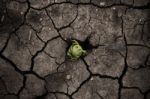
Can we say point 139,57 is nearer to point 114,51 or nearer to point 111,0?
point 114,51

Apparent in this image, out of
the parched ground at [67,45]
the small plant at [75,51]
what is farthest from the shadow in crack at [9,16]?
the small plant at [75,51]

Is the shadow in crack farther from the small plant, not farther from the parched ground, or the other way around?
the small plant

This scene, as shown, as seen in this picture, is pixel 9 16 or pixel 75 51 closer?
pixel 75 51

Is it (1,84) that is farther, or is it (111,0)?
(111,0)

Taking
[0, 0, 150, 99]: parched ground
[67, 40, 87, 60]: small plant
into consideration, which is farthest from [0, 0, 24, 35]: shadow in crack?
[67, 40, 87, 60]: small plant

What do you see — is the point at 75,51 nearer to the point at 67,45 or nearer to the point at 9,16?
the point at 67,45

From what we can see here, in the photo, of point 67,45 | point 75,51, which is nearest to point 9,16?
point 67,45

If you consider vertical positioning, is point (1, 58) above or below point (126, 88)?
above

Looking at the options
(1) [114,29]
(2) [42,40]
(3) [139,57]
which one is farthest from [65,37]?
(3) [139,57]
